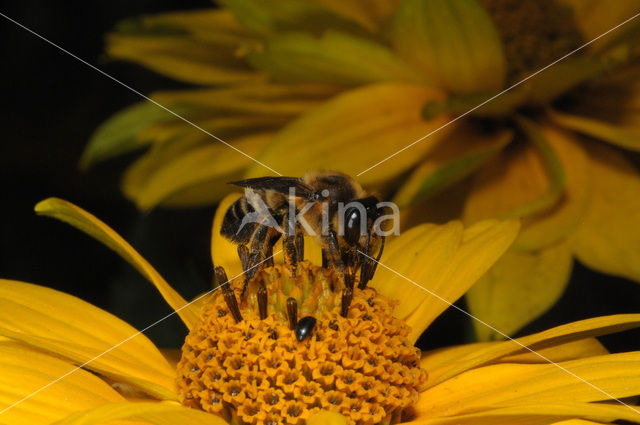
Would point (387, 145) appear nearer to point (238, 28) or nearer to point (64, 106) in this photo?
point (238, 28)

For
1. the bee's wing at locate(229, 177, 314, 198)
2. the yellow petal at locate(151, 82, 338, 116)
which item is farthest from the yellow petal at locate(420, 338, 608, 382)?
the yellow petal at locate(151, 82, 338, 116)

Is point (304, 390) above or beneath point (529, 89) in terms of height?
beneath

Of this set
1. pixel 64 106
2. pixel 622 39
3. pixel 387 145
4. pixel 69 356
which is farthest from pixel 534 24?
pixel 69 356

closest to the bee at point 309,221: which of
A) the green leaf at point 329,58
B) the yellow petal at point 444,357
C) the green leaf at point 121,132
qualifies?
the yellow petal at point 444,357

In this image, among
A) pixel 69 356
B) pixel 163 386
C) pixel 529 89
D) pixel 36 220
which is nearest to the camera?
pixel 69 356

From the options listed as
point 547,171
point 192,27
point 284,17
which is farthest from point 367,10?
point 547,171

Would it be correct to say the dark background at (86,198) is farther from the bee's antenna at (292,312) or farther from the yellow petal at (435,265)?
the bee's antenna at (292,312)
